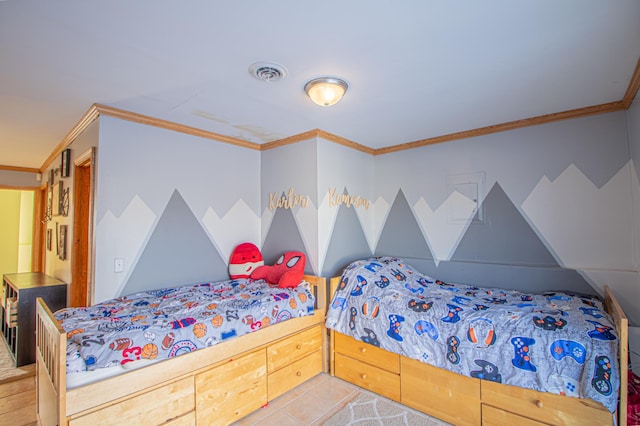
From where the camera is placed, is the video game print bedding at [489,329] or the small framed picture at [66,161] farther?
the small framed picture at [66,161]

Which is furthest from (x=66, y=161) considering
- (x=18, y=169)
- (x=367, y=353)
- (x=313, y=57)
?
(x=367, y=353)

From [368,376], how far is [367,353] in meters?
0.18

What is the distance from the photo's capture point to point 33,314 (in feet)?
9.65

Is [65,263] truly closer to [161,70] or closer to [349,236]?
[161,70]

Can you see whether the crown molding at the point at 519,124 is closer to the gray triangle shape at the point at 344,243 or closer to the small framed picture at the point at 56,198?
the gray triangle shape at the point at 344,243

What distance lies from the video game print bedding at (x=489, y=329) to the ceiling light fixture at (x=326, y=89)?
60.7 inches

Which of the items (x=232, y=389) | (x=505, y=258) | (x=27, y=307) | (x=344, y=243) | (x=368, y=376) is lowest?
(x=368, y=376)

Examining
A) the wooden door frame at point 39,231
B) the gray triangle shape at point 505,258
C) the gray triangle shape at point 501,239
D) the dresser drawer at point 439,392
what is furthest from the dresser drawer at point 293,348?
the wooden door frame at point 39,231

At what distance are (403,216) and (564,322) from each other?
6.18 ft

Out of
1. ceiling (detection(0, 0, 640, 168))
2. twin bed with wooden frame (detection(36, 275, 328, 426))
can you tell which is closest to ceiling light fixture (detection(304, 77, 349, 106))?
ceiling (detection(0, 0, 640, 168))

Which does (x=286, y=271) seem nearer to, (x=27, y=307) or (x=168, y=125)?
(x=168, y=125)

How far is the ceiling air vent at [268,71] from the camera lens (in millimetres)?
1788

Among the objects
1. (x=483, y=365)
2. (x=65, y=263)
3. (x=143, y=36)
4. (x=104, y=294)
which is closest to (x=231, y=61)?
(x=143, y=36)

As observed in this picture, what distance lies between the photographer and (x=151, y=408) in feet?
5.70
